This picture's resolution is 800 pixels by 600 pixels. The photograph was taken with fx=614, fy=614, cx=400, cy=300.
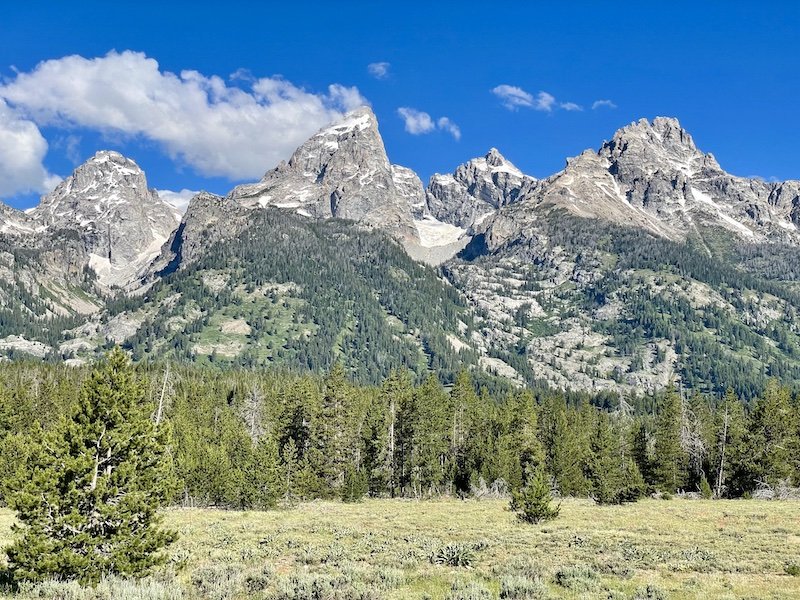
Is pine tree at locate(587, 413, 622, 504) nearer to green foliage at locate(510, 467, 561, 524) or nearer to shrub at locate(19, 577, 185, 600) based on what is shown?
green foliage at locate(510, 467, 561, 524)

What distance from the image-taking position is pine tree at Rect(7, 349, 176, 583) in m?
18.1


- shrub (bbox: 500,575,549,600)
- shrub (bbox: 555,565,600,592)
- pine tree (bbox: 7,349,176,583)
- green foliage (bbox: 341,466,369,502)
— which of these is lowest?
green foliage (bbox: 341,466,369,502)

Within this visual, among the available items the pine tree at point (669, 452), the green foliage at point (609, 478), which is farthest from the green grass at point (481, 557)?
the pine tree at point (669, 452)

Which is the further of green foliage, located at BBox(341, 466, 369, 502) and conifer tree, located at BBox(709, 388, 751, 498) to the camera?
conifer tree, located at BBox(709, 388, 751, 498)

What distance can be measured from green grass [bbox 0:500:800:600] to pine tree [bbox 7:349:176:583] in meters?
1.26

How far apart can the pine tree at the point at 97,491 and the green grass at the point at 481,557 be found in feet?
4.12

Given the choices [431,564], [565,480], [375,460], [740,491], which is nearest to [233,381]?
[375,460]

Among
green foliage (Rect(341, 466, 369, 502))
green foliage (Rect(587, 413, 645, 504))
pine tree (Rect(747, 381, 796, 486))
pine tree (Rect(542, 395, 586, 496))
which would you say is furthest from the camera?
pine tree (Rect(542, 395, 586, 496))

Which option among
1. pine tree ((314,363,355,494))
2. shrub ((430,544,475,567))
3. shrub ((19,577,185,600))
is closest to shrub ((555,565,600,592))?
shrub ((430,544,475,567))

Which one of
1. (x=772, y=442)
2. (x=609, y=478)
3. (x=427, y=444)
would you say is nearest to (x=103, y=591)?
(x=609, y=478)

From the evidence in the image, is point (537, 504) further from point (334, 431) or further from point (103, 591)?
point (334, 431)

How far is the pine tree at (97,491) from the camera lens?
59.3 feet

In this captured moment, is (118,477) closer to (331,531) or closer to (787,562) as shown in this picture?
(331,531)

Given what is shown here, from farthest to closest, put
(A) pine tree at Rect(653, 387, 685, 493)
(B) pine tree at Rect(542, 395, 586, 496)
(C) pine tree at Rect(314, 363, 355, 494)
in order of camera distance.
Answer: (B) pine tree at Rect(542, 395, 586, 496) → (A) pine tree at Rect(653, 387, 685, 493) → (C) pine tree at Rect(314, 363, 355, 494)
